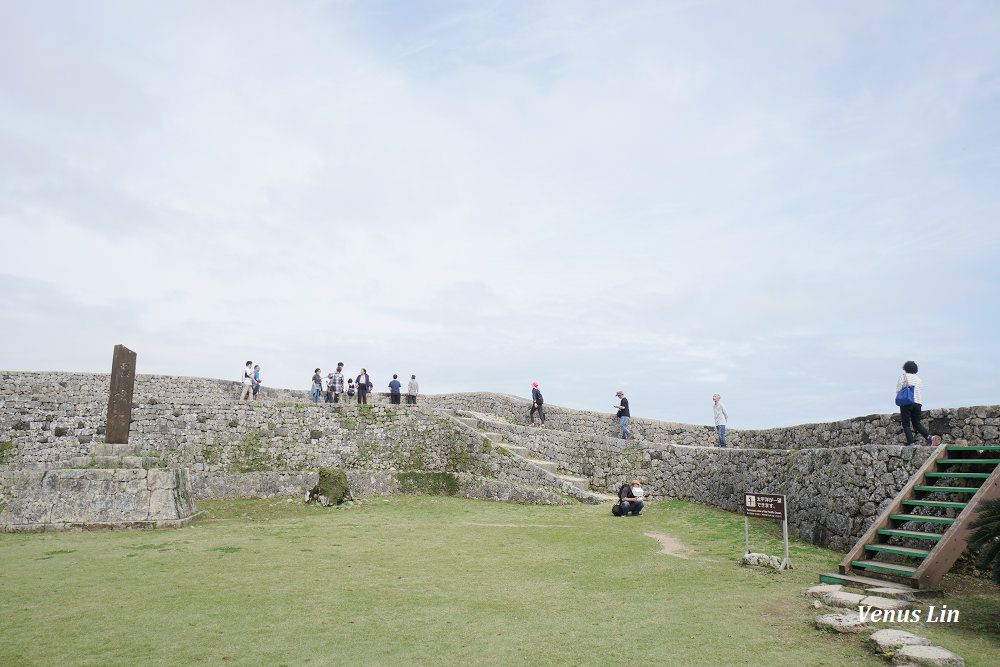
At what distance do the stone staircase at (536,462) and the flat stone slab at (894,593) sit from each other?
9.30 metres

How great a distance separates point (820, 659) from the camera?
5.20 meters

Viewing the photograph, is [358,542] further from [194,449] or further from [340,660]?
[194,449]

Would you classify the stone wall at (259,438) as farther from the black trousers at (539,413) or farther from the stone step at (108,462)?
the black trousers at (539,413)

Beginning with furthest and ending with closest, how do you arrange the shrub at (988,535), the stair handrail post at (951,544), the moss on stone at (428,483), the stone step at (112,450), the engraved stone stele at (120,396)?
1. the moss on stone at (428,483)
2. the engraved stone stele at (120,396)
3. the stone step at (112,450)
4. the stair handrail post at (951,544)
5. the shrub at (988,535)

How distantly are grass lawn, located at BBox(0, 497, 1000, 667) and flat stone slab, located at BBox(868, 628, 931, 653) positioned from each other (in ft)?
0.55

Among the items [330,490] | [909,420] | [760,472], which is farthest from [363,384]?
[909,420]

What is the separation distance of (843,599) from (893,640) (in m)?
1.37

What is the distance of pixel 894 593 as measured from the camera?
6.97 metres

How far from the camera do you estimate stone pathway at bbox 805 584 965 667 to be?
16.3 ft

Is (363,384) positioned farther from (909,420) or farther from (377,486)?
(909,420)

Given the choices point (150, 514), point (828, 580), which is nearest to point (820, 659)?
point (828, 580)

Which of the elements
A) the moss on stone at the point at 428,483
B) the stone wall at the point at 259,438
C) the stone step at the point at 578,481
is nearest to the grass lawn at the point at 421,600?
the stone step at the point at 578,481

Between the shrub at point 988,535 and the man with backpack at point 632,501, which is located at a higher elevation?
the shrub at point 988,535

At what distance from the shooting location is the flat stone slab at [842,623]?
578 cm
